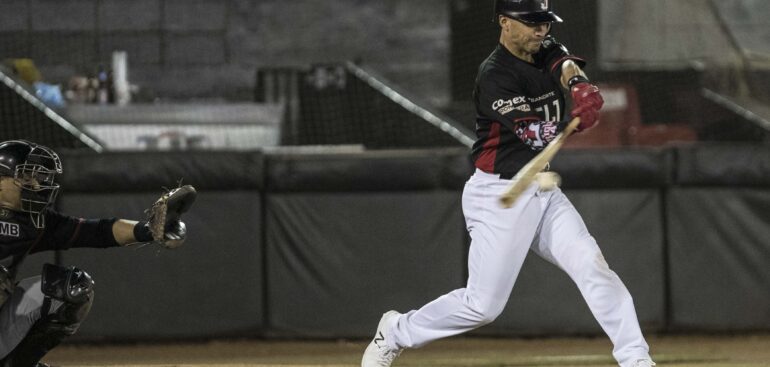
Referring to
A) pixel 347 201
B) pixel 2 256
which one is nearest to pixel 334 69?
pixel 347 201

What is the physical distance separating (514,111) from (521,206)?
385 millimetres

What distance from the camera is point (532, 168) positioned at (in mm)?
4195

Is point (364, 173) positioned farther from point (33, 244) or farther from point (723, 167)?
point (33, 244)

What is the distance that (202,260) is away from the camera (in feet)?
24.5

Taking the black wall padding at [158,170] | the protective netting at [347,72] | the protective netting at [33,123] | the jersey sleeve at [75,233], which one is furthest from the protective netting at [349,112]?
the jersey sleeve at [75,233]

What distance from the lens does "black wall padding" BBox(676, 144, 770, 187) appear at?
7465mm

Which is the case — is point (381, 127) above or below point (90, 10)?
below

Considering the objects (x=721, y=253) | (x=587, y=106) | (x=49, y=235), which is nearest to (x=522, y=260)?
(x=587, y=106)

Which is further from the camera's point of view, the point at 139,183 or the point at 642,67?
the point at 642,67

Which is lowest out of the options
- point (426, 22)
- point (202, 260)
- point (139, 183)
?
point (202, 260)

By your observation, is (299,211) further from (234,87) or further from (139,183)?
(234,87)

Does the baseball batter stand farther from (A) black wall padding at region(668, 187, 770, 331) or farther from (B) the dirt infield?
(A) black wall padding at region(668, 187, 770, 331)

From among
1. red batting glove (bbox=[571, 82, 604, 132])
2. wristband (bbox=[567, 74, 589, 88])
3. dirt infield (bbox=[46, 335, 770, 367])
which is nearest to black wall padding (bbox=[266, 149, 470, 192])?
dirt infield (bbox=[46, 335, 770, 367])

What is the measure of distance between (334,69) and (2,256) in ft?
19.5
